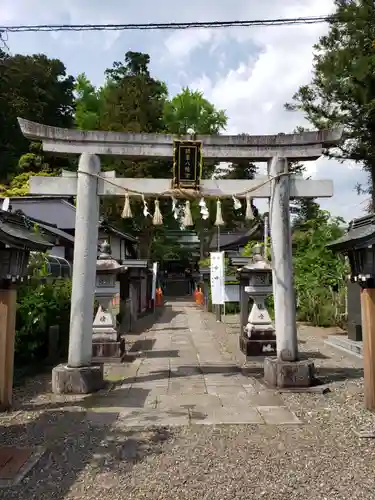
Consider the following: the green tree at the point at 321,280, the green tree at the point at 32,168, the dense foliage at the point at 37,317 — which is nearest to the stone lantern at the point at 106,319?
the dense foliage at the point at 37,317

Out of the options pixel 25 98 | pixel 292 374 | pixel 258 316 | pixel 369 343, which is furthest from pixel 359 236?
pixel 25 98

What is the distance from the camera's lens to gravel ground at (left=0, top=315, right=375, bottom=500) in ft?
13.2

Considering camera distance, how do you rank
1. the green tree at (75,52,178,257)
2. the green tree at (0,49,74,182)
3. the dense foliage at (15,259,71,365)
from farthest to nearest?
the green tree at (0,49,74,182) < the green tree at (75,52,178,257) < the dense foliage at (15,259,71,365)

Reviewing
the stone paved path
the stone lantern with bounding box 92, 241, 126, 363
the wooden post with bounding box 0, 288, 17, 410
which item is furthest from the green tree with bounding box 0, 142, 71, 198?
the wooden post with bounding box 0, 288, 17, 410

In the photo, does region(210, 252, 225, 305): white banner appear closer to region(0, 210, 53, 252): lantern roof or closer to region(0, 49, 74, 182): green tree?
region(0, 210, 53, 252): lantern roof

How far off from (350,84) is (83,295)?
1931 cm

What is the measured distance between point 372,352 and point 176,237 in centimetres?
5333

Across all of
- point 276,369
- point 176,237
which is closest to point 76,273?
Result: point 276,369

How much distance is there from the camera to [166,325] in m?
20.4

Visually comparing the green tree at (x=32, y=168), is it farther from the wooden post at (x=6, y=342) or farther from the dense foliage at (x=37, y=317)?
the wooden post at (x=6, y=342)

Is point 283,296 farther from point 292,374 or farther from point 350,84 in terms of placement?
point 350,84

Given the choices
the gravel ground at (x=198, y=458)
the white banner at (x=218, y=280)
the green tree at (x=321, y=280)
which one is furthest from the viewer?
the white banner at (x=218, y=280)

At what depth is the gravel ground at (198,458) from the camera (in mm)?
4023

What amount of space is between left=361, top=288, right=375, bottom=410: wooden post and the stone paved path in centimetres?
118
